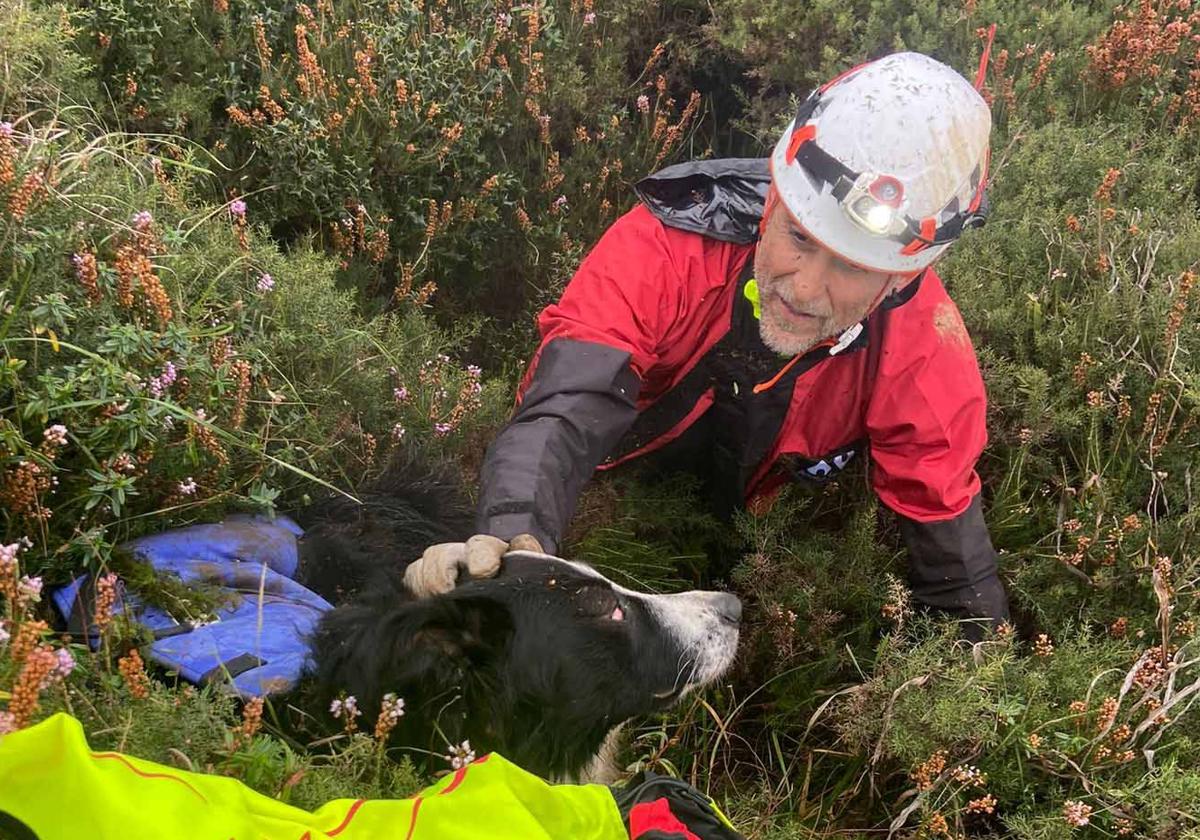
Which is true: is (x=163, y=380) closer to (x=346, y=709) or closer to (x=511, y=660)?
(x=346, y=709)

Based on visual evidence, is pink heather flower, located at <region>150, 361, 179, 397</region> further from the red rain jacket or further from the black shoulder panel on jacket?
the black shoulder panel on jacket

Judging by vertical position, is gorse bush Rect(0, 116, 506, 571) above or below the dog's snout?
above

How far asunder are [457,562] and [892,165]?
62.7 inches

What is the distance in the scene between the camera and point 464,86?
4547 millimetres

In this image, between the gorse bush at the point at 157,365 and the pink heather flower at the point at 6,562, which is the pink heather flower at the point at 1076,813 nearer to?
the gorse bush at the point at 157,365

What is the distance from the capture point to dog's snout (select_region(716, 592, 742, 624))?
10.4ft

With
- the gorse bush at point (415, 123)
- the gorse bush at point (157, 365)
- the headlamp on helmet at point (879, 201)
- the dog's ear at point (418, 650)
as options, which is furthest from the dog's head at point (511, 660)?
the gorse bush at point (415, 123)

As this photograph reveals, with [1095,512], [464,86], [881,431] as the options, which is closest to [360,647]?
[881,431]

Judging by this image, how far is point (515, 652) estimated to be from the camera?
2.54 m

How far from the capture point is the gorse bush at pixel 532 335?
2.49 meters

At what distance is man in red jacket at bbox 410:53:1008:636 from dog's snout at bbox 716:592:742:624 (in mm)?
527

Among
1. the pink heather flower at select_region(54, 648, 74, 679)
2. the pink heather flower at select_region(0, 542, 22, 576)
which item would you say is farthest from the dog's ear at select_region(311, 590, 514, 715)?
the pink heather flower at select_region(0, 542, 22, 576)

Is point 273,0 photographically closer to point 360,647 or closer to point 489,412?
point 489,412

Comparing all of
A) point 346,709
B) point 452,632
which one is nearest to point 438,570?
point 452,632
